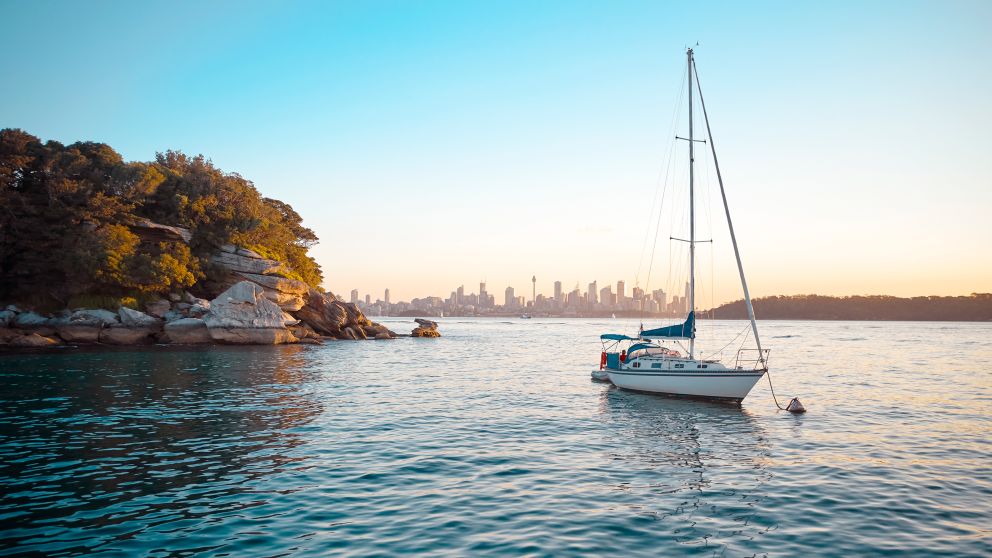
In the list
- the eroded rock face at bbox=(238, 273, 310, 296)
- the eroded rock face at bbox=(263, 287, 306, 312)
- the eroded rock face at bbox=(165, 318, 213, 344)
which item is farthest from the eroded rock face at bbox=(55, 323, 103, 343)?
the eroded rock face at bbox=(263, 287, 306, 312)

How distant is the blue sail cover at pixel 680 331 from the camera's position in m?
31.6

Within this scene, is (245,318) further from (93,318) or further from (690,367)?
(690,367)

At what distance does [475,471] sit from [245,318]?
5052 centimetres

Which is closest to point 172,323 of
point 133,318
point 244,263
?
point 133,318

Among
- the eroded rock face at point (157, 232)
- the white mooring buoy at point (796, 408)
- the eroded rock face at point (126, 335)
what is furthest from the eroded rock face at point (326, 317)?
the white mooring buoy at point (796, 408)

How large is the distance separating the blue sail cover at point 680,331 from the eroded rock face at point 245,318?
42.7 metres

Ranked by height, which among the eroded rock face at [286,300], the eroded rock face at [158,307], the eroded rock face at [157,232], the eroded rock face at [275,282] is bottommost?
the eroded rock face at [158,307]

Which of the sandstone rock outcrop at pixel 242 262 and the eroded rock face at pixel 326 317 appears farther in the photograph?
the eroded rock face at pixel 326 317

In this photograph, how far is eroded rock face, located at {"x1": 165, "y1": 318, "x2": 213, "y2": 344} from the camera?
184ft

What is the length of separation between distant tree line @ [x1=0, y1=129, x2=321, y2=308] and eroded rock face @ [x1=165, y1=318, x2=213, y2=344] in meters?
4.72

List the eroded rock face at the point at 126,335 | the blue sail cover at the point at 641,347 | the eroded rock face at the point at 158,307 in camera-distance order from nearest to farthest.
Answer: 1. the blue sail cover at the point at 641,347
2. the eroded rock face at the point at 126,335
3. the eroded rock face at the point at 158,307

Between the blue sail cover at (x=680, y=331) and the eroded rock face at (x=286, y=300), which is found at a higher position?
the eroded rock face at (x=286, y=300)

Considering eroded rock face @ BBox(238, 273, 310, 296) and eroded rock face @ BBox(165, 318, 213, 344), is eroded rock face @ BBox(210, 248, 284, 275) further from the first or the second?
eroded rock face @ BBox(165, 318, 213, 344)

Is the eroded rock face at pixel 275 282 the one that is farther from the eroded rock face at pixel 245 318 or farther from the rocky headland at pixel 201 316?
the eroded rock face at pixel 245 318
